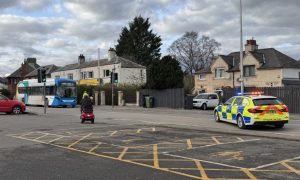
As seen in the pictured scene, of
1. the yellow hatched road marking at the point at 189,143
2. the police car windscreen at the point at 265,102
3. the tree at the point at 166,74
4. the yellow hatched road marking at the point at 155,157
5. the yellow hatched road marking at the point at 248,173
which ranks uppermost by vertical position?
the tree at the point at 166,74

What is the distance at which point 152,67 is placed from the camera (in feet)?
140

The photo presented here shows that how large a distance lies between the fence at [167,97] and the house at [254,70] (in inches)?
507

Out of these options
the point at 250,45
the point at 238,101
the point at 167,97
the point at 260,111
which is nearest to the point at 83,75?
the point at 250,45

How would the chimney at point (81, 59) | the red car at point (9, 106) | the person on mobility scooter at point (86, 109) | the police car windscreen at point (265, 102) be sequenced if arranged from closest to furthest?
the police car windscreen at point (265, 102) → the person on mobility scooter at point (86, 109) → the red car at point (9, 106) → the chimney at point (81, 59)

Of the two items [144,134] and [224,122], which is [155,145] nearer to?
[144,134]

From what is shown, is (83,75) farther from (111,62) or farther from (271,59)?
(271,59)

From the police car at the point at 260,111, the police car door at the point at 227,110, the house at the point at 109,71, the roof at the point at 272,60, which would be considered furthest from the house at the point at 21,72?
the police car at the point at 260,111

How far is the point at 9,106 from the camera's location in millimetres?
29094

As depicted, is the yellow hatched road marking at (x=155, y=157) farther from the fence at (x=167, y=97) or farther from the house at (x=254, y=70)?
the house at (x=254, y=70)

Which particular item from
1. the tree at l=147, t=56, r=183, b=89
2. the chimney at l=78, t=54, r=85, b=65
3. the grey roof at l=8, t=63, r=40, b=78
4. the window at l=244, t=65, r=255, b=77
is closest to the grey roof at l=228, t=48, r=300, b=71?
the window at l=244, t=65, r=255, b=77

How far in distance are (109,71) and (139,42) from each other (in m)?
20.7

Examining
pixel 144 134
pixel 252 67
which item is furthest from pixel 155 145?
pixel 252 67

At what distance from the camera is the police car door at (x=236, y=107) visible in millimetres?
17544

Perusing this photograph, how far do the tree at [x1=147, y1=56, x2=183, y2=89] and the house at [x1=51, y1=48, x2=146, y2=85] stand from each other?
880 inches
